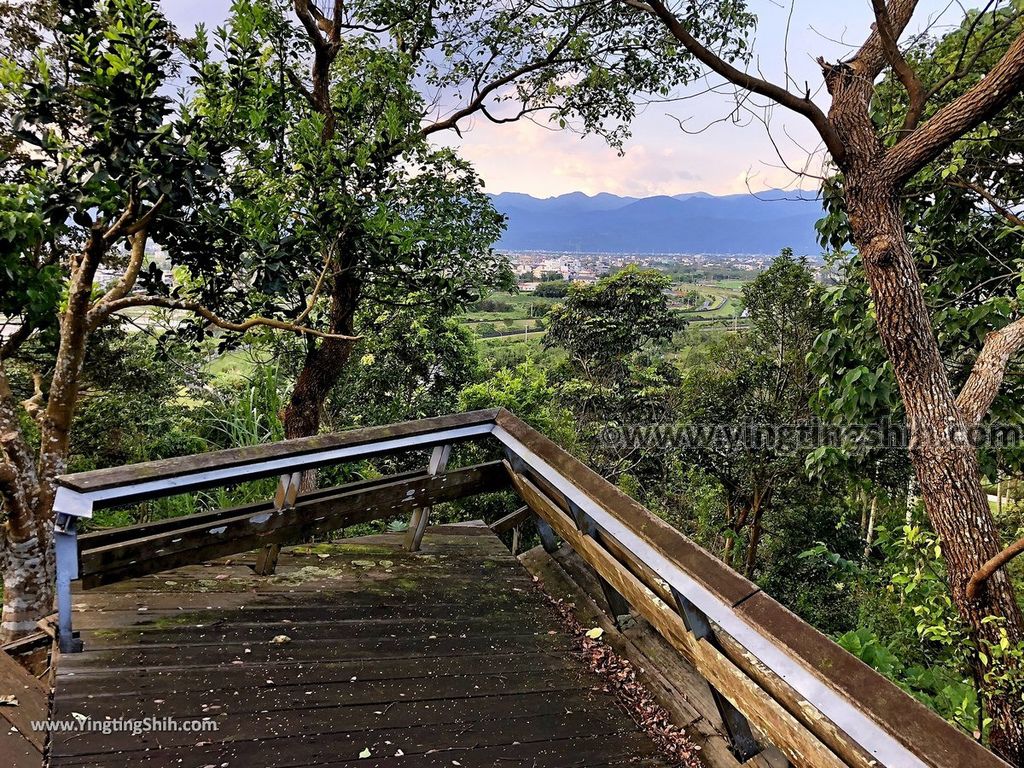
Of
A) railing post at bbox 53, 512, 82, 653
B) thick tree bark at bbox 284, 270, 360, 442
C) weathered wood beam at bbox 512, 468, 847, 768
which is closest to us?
weathered wood beam at bbox 512, 468, 847, 768

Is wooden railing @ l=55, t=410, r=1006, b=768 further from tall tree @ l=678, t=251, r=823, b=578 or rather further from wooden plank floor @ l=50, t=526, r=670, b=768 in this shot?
tall tree @ l=678, t=251, r=823, b=578

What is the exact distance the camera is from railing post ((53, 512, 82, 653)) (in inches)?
58.3

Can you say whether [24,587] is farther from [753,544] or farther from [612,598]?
[753,544]

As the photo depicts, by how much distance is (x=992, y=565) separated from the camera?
1.87 meters

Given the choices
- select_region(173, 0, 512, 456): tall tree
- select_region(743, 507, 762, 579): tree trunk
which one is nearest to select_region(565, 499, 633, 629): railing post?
select_region(173, 0, 512, 456): tall tree

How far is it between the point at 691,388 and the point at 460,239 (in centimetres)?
620

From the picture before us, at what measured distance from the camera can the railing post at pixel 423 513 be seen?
2.31 metres

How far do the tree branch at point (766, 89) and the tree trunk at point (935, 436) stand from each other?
0.19 m

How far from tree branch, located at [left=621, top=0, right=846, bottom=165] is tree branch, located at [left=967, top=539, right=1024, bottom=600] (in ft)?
6.28

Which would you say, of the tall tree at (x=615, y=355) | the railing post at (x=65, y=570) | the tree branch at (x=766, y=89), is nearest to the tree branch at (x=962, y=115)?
the tree branch at (x=766, y=89)

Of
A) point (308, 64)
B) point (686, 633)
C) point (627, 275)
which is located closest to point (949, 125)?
point (686, 633)

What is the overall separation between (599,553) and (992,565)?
1309 millimetres

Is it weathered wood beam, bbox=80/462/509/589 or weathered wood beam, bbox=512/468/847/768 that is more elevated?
weathered wood beam, bbox=512/468/847/768

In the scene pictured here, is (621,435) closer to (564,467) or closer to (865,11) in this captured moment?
(865,11)
